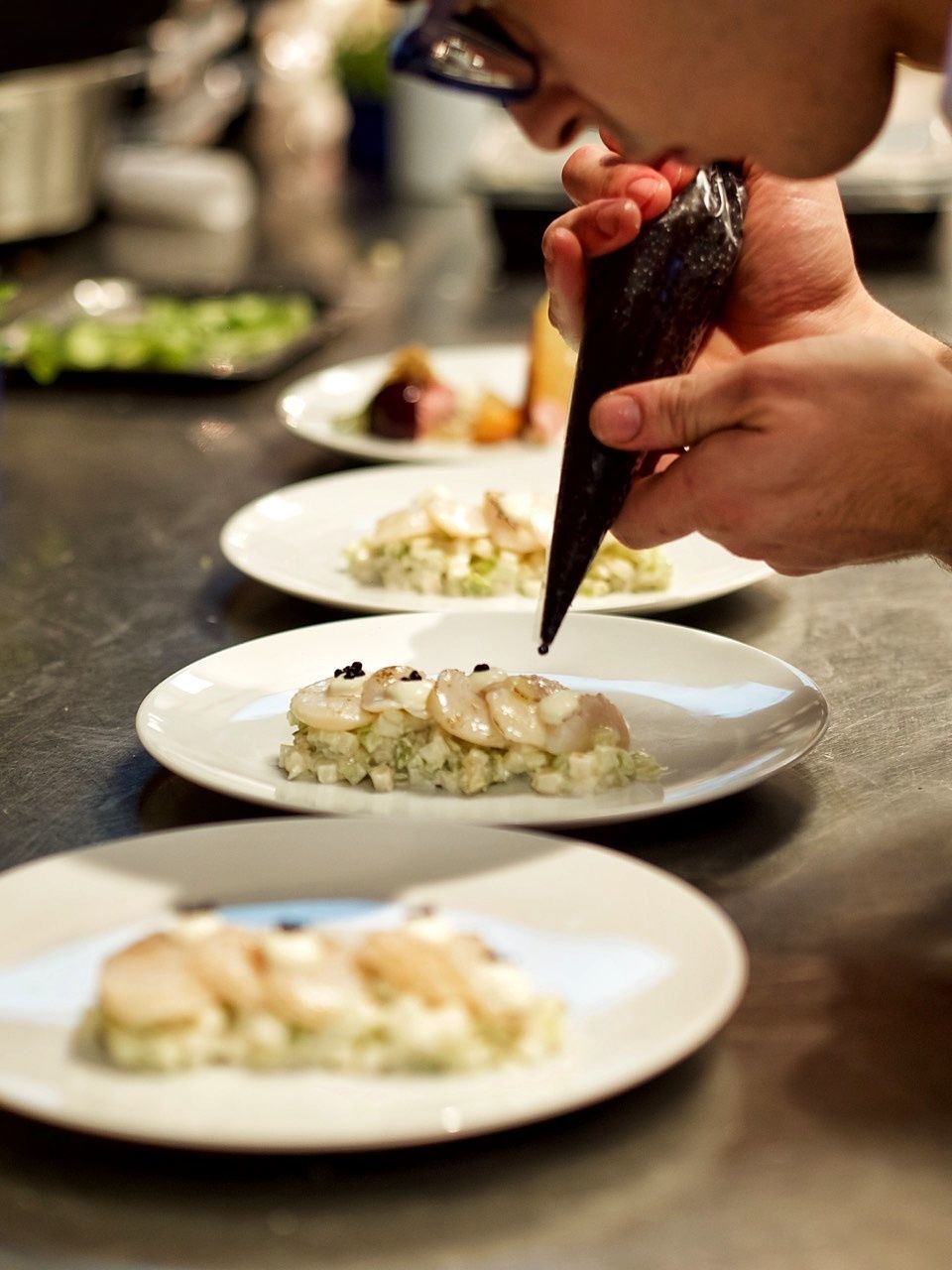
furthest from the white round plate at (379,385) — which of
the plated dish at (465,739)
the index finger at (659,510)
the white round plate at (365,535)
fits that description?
the plated dish at (465,739)

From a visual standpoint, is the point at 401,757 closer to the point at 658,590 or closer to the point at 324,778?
the point at 324,778

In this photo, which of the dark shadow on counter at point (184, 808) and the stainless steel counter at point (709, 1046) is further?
the dark shadow on counter at point (184, 808)

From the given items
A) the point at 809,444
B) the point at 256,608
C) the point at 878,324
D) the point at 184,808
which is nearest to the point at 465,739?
the point at 184,808

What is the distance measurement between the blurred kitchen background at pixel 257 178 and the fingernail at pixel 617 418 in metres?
1.92

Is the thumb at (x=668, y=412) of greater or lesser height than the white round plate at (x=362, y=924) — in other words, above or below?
above

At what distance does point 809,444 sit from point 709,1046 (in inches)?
19.1

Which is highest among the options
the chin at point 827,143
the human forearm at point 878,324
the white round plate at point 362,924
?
the chin at point 827,143

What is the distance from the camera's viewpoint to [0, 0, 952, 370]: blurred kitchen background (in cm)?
366

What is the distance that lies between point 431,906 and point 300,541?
2.99ft

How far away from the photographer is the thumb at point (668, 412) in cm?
135

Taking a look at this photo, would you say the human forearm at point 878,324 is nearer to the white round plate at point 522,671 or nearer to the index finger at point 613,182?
the index finger at point 613,182

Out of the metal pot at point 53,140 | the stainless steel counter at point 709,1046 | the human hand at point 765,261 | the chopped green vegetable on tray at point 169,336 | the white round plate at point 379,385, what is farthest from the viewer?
the metal pot at point 53,140

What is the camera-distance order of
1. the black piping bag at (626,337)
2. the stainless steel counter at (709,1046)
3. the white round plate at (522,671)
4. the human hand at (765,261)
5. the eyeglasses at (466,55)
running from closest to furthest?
the stainless steel counter at (709,1046), the eyeglasses at (466,55), the white round plate at (522,671), the black piping bag at (626,337), the human hand at (765,261)

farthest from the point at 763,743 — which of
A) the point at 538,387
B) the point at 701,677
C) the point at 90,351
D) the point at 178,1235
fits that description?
the point at 90,351
